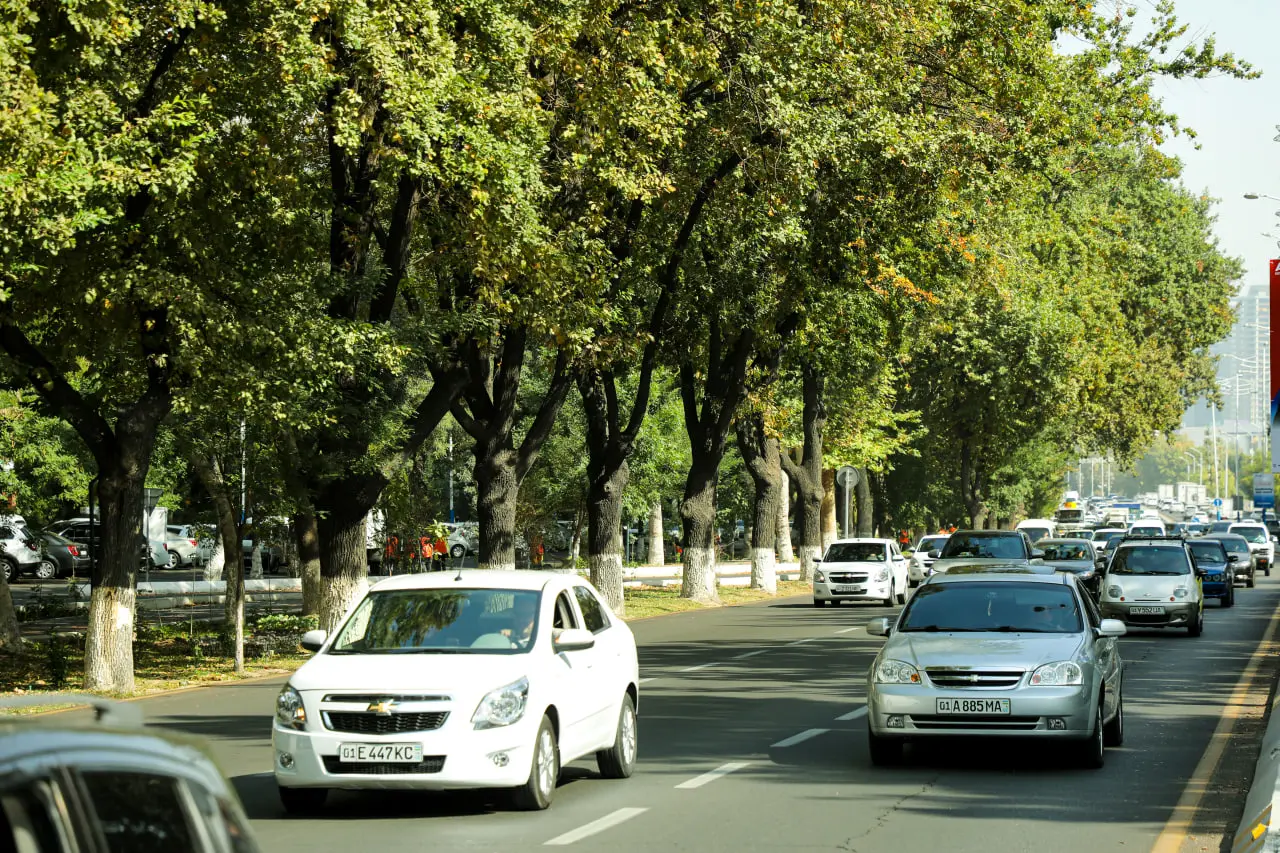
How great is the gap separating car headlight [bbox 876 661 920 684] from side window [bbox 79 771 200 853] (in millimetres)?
9783

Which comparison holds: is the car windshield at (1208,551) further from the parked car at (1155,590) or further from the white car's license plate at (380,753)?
the white car's license plate at (380,753)

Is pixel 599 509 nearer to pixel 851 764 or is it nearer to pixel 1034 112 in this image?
→ pixel 1034 112

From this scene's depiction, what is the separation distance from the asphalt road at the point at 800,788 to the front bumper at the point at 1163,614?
906 cm

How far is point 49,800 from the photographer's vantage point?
10.4 feet

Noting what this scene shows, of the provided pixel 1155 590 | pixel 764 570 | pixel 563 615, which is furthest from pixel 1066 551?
pixel 563 615

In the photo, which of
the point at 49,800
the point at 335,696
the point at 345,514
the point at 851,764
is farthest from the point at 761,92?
the point at 49,800

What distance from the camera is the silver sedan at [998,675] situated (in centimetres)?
1256

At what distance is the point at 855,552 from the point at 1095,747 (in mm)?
28066

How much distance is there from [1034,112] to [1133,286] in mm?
44582

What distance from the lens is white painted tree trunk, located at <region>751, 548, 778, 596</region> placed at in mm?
46531

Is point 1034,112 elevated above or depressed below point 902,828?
above

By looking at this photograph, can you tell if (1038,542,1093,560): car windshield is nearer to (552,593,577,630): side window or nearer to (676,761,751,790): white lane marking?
(676,761,751,790): white lane marking

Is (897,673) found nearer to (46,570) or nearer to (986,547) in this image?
(986,547)

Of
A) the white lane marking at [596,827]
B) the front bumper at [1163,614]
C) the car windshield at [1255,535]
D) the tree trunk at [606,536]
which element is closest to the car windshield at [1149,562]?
the front bumper at [1163,614]
